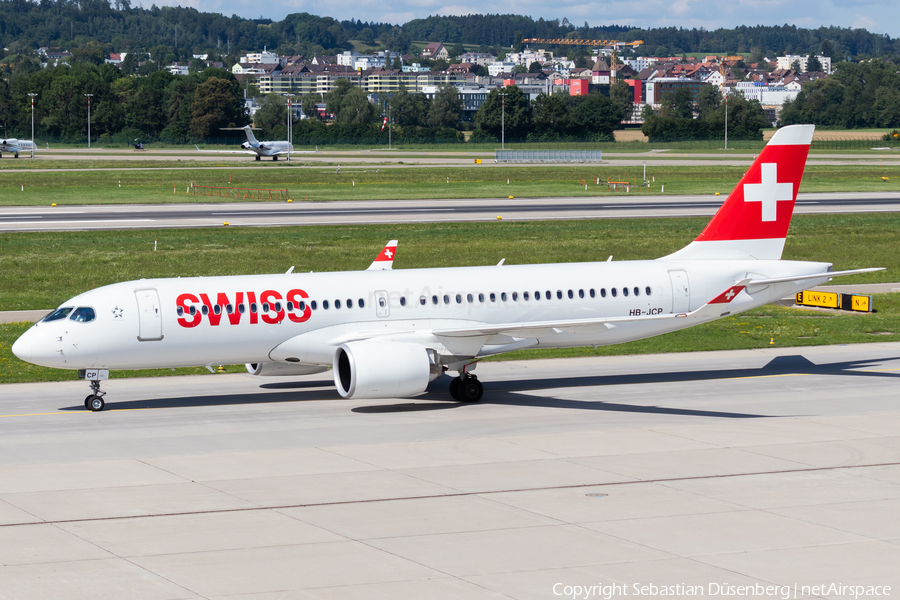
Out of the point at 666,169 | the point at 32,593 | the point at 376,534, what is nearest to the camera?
the point at 32,593

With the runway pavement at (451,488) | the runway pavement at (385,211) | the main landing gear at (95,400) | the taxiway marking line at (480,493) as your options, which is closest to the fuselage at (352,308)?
the main landing gear at (95,400)

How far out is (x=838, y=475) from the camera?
74.4 ft

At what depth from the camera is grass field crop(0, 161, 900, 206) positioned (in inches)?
3962

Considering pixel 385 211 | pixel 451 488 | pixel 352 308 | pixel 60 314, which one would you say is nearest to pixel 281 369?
pixel 352 308

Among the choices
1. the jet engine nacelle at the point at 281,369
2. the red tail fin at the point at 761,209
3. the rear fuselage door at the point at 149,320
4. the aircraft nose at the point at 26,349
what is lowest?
the jet engine nacelle at the point at 281,369

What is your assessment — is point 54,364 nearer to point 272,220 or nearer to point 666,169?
point 272,220

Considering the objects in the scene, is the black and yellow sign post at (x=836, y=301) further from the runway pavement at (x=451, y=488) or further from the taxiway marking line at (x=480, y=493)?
the taxiway marking line at (x=480, y=493)

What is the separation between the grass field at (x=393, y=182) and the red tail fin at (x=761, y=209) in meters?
65.3

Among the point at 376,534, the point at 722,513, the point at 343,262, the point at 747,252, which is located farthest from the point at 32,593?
the point at 343,262

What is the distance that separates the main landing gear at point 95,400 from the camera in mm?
29016

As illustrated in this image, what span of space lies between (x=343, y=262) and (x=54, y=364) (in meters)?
29.7

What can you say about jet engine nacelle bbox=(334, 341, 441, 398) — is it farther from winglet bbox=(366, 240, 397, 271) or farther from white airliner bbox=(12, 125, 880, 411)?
winglet bbox=(366, 240, 397, 271)

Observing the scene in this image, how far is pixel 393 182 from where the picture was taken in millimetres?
116188

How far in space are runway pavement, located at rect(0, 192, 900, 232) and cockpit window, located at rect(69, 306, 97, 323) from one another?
4641 centimetres
